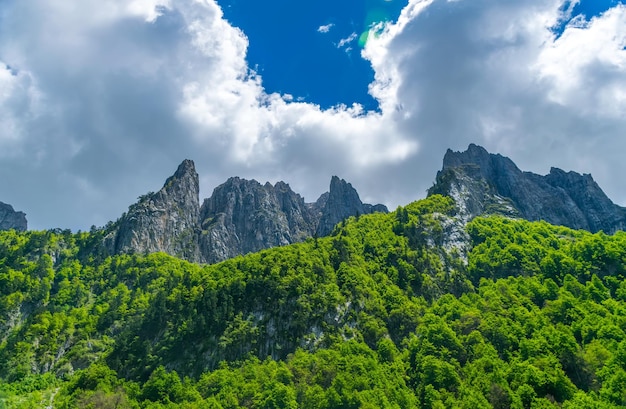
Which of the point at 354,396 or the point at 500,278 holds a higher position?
the point at 500,278

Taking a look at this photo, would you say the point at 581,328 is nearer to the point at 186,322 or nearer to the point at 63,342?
the point at 186,322

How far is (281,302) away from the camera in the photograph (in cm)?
13425

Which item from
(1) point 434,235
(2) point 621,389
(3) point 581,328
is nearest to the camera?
(2) point 621,389

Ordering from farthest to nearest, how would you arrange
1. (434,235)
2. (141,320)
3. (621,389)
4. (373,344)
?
(434,235)
(141,320)
(373,344)
(621,389)

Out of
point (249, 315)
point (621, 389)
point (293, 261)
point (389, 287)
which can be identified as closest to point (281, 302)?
point (249, 315)

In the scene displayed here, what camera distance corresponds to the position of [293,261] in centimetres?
Result: 15488

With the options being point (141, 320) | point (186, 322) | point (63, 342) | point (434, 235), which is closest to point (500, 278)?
point (434, 235)

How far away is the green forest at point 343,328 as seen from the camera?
96.7 meters

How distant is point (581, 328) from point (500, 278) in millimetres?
54055

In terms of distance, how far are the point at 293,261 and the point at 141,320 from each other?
5249 centimetres

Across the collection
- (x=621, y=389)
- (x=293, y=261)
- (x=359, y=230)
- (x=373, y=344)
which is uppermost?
(x=359, y=230)

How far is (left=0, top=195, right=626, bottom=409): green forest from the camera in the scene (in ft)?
317

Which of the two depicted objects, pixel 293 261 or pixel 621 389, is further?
pixel 293 261

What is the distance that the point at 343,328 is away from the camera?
130 meters
